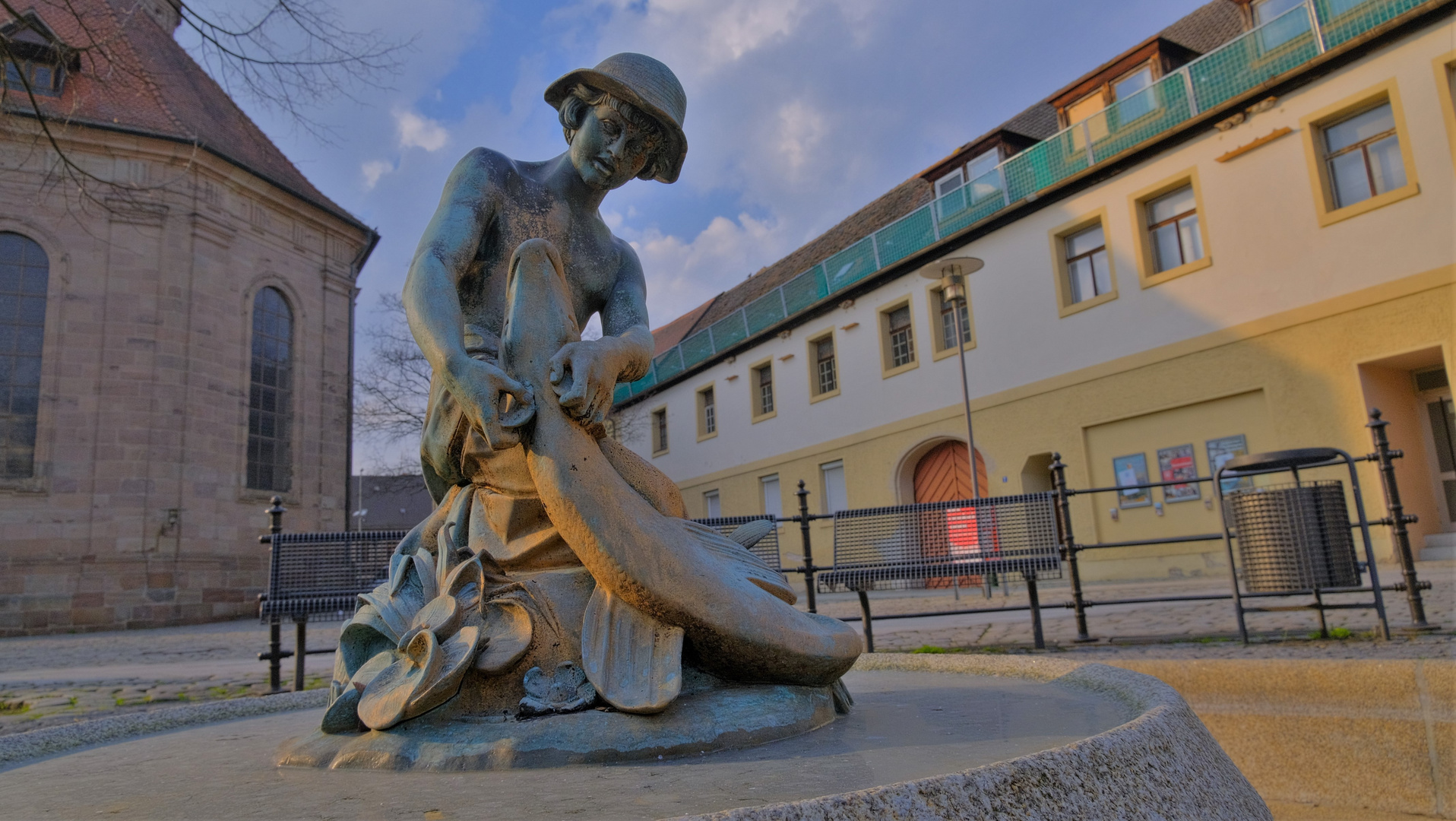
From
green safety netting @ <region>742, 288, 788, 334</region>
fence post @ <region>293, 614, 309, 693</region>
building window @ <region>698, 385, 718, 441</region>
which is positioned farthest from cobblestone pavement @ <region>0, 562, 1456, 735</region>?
building window @ <region>698, 385, 718, 441</region>

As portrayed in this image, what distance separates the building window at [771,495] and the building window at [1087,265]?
33.7ft

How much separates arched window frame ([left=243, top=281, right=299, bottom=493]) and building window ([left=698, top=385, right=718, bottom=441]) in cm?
1194

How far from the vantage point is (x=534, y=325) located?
220 cm

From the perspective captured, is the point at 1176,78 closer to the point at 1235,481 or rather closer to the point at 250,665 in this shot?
the point at 1235,481

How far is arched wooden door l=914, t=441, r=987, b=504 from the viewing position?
19.2m

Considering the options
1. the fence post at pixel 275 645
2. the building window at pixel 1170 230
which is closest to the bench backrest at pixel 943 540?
the fence post at pixel 275 645

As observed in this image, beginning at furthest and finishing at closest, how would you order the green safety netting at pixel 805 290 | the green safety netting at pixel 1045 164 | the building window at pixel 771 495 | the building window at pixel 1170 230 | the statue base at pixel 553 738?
the building window at pixel 771 495, the green safety netting at pixel 805 290, the green safety netting at pixel 1045 164, the building window at pixel 1170 230, the statue base at pixel 553 738

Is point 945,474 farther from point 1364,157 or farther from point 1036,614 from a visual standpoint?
point 1036,614

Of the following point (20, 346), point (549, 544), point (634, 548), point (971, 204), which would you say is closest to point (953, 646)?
point (549, 544)

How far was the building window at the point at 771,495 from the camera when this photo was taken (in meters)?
24.8

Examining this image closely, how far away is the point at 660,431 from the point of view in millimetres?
31266

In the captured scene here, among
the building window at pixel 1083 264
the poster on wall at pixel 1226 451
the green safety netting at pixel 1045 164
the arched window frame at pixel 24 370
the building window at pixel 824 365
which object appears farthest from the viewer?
the building window at pixel 824 365

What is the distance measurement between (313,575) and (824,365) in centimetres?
1860

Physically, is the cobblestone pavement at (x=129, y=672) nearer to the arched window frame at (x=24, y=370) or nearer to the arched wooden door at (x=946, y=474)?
the arched window frame at (x=24, y=370)
